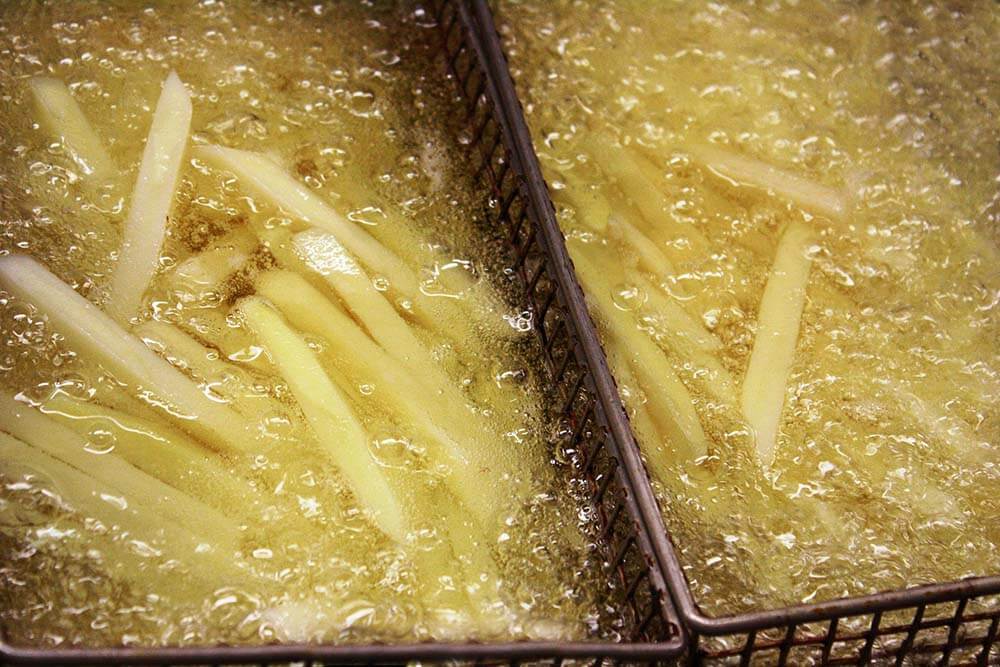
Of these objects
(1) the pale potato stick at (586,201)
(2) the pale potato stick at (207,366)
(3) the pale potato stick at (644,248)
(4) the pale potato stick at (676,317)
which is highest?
(1) the pale potato stick at (586,201)

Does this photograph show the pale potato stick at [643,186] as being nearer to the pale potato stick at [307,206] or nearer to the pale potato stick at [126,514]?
the pale potato stick at [307,206]

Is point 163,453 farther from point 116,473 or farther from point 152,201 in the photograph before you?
point 152,201

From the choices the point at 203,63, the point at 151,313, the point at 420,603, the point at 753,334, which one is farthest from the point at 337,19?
the point at 420,603

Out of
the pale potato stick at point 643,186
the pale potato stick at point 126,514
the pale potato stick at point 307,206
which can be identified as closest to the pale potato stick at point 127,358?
the pale potato stick at point 126,514

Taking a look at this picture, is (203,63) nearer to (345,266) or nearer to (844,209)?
(345,266)

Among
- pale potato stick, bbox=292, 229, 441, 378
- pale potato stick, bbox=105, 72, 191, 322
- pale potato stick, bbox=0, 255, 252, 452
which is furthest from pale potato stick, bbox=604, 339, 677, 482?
pale potato stick, bbox=105, 72, 191, 322

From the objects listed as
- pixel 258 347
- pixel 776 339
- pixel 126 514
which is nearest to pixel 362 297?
pixel 258 347

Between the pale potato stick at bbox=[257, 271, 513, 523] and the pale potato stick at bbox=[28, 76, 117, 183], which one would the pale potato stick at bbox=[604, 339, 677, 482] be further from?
the pale potato stick at bbox=[28, 76, 117, 183]
